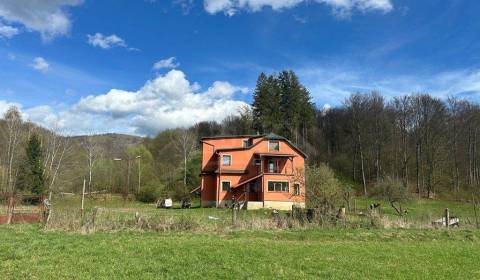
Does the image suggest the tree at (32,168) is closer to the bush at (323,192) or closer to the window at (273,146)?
the window at (273,146)

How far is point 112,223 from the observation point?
54.9ft

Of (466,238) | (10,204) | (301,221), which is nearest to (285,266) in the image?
(301,221)

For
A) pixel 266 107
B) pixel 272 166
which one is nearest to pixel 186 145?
pixel 266 107

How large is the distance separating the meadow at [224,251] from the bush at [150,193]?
124 feet

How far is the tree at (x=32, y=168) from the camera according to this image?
46656 mm

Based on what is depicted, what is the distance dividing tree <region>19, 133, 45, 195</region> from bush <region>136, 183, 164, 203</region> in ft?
43.4

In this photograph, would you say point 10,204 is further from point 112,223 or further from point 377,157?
point 377,157

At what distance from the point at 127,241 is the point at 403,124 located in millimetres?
59640

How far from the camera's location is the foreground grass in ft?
28.6

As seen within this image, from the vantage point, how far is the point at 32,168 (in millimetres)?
47125

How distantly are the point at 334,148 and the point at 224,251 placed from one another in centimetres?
6714

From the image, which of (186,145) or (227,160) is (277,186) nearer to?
(227,160)

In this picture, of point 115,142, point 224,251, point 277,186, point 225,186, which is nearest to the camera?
point 224,251

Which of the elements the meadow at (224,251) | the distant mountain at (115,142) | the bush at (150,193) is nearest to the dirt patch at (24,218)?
the meadow at (224,251)
